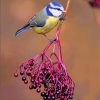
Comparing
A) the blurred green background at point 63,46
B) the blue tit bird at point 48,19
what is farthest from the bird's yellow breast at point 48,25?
the blurred green background at point 63,46

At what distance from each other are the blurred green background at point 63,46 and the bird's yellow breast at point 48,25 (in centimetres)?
138

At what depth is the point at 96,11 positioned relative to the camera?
290 cm

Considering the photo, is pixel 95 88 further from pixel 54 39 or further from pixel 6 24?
pixel 54 39

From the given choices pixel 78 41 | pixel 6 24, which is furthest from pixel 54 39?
pixel 78 41

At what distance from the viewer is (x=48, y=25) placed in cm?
135

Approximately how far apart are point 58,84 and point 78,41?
1.67m

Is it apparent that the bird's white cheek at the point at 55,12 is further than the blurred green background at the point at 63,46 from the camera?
No

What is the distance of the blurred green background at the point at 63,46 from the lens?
2.81 m

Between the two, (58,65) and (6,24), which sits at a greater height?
(6,24)

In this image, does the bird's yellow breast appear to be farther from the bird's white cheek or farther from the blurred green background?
the blurred green background

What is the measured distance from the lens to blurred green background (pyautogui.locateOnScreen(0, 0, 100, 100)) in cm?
281

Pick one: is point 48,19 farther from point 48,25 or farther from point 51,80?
point 51,80

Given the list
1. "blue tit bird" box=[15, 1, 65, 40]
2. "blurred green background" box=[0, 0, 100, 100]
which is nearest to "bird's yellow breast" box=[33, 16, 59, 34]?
"blue tit bird" box=[15, 1, 65, 40]

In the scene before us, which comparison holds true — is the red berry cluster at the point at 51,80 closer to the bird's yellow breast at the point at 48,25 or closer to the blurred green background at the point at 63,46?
the bird's yellow breast at the point at 48,25
